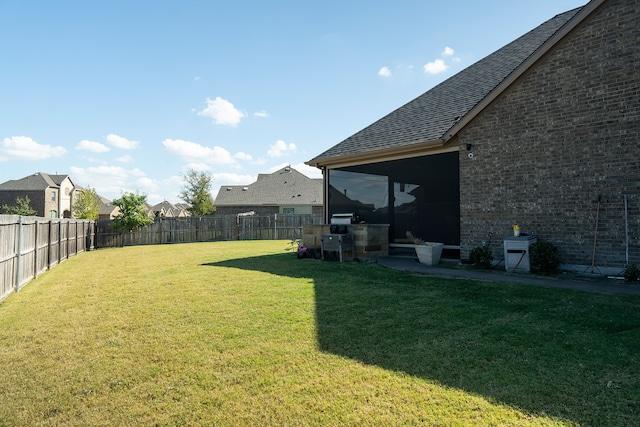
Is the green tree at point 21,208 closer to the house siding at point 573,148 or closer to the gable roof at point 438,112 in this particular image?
the gable roof at point 438,112

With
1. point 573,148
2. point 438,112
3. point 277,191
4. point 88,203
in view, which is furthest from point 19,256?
point 88,203

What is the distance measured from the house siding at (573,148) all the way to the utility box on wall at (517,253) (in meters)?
0.53

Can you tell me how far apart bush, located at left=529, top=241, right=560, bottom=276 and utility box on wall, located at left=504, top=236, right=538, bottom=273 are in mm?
189

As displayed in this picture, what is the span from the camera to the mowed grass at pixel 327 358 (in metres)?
2.34

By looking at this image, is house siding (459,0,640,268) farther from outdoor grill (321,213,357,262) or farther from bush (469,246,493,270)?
outdoor grill (321,213,357,262)

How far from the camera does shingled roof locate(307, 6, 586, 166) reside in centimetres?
1015

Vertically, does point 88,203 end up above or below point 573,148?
above

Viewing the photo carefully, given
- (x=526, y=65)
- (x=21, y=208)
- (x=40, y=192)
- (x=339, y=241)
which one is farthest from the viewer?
(x=40, y=192)

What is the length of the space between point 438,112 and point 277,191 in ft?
85.4

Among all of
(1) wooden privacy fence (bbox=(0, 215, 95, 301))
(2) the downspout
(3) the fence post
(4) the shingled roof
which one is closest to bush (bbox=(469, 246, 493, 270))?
(4) the shingled roof

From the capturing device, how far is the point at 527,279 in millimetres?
6520

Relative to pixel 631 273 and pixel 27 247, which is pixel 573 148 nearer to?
pixel 631 273

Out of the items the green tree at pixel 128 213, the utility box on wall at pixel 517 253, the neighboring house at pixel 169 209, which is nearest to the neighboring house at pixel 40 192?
the neighboring house at pixel 169 209

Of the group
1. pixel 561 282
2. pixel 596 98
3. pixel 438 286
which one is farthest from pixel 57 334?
pixel 596 98
